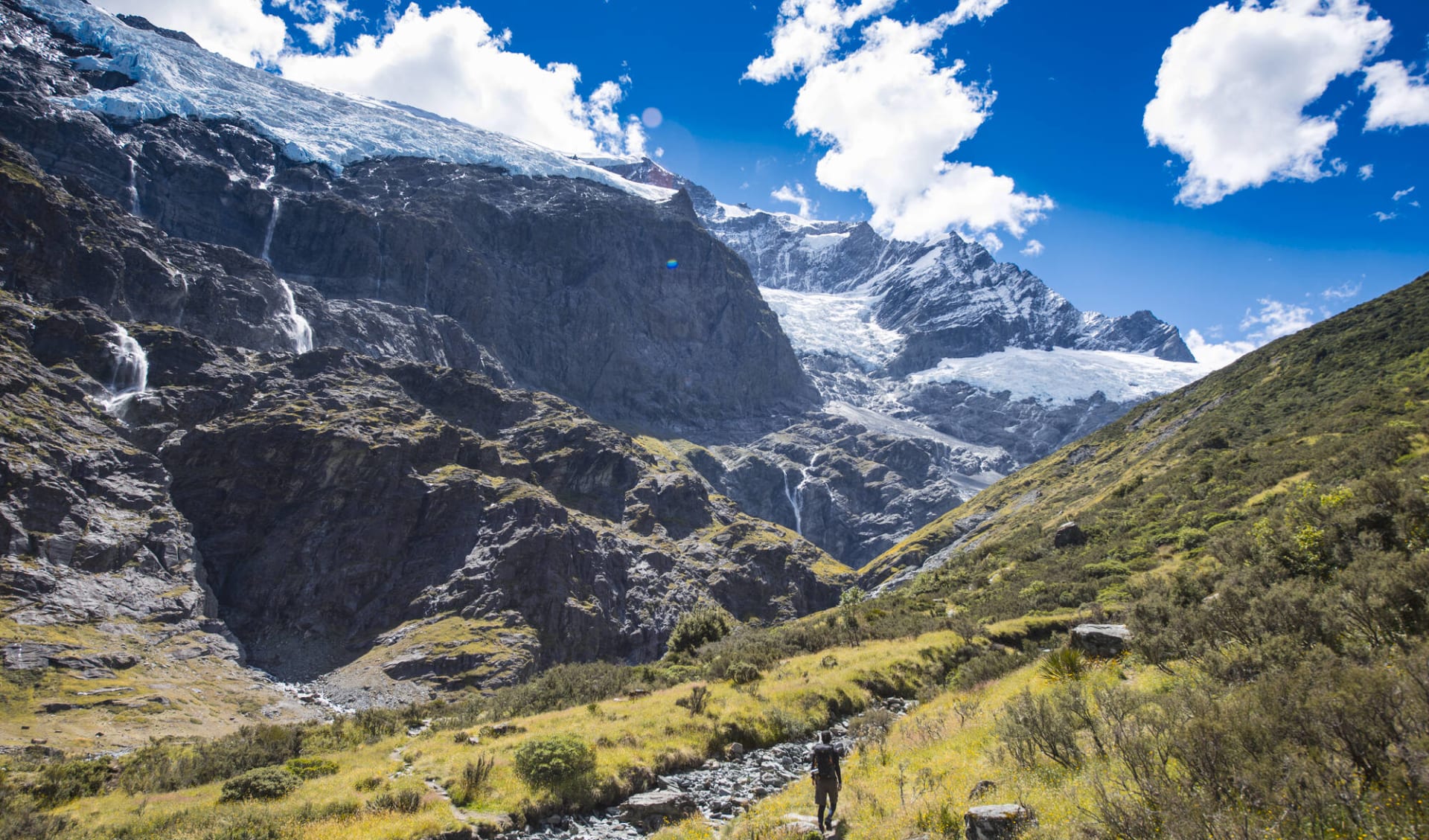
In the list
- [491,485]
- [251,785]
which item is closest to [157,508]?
[491,485]

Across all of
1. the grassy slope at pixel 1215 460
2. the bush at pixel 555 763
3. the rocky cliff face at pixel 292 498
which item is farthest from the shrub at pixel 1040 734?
the rocky cliff face at pixel 292 498

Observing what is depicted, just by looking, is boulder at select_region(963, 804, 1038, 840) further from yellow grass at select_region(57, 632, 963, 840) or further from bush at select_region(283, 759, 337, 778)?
bush at select_region(283, 759, 337, 778)

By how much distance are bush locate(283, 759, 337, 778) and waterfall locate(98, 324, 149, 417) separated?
126 meters

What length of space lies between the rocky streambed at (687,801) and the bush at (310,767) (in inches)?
336

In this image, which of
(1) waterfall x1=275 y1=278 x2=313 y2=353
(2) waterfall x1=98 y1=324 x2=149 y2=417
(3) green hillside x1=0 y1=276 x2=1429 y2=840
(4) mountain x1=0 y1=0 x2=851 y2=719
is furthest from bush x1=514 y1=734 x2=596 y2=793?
(1) waterfall x1=275 y1=278 x2=313 y2=353

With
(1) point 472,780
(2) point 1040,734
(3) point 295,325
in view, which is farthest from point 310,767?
(3) point 295,325

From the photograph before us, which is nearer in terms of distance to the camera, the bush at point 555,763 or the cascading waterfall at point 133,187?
the bush at point 555,763

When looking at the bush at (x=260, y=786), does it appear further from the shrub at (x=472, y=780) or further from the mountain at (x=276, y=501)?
the mountain at (x=276, y=501)

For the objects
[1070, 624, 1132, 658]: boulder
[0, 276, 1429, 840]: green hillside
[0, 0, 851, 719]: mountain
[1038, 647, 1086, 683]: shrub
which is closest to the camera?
[0, 276, 1429, 840]: green hillside

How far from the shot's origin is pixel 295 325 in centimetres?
16825

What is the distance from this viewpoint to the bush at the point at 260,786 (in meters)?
19.3

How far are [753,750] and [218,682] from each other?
85.9m

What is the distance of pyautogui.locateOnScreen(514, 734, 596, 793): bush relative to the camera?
66.5 ft

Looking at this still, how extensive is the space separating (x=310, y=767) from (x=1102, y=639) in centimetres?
2800
